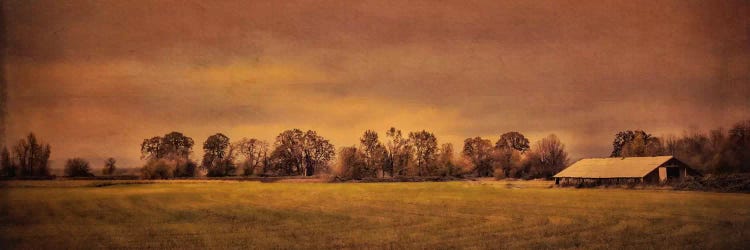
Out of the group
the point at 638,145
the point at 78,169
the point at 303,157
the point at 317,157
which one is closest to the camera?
the point at 78,169

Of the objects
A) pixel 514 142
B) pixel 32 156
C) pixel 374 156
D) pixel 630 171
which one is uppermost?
pixel 514 142

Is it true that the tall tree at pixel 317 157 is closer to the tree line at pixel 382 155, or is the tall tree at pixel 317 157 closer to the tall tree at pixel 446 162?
the tree line at pixel 382 155

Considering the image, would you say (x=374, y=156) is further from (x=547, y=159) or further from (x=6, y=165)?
(x=6, y=165)

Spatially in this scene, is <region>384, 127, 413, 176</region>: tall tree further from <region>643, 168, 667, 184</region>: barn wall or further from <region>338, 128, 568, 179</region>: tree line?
<region>643, 168, 667, 184</region>: barn wall

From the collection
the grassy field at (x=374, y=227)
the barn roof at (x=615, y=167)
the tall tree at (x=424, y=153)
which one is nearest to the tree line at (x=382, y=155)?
the tall tree at (x=424, y=153)

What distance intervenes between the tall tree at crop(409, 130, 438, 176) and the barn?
19151 millimetres

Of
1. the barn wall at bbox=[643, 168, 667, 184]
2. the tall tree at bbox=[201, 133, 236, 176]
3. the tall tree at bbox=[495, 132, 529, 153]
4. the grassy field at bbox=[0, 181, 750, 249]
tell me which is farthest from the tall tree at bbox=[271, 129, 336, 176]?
the grassy field at bbox=[0, 181, 750, 249]

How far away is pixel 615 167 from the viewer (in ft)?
109

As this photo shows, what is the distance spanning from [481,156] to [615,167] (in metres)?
22.6

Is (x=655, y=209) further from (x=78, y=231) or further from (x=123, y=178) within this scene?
(x=123, y=178)

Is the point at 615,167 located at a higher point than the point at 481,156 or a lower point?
lower

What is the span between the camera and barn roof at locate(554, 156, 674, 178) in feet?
103

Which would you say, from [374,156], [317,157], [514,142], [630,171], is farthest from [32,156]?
[374,156]

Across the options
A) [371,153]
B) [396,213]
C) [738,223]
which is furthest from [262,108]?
[371,153]
